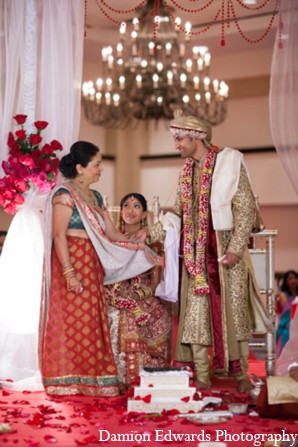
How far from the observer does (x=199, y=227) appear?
4.77 m

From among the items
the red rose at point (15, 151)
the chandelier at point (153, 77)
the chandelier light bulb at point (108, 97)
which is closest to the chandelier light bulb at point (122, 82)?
the chandelier at point (153, 77)

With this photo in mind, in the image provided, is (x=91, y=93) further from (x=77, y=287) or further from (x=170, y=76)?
(x=77, y=287)

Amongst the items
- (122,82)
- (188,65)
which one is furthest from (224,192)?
(122,82)

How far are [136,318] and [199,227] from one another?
2.48 ft

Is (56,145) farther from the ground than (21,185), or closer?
farther from the ground

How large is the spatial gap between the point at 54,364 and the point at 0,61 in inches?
87.3

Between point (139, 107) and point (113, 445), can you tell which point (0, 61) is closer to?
point (113, 445)

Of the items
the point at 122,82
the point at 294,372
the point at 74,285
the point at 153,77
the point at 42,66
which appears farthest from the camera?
→ the point at 122,82

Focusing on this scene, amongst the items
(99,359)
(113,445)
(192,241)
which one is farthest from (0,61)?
(113,445)

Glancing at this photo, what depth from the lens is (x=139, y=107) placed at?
28.7ft

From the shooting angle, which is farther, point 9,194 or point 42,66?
point 42,66

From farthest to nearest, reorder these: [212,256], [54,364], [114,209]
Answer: [114,209] → [212,256] → [54,364]

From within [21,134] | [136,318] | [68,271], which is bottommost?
[136,318]

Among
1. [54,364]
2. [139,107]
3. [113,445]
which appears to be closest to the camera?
[113,445]
